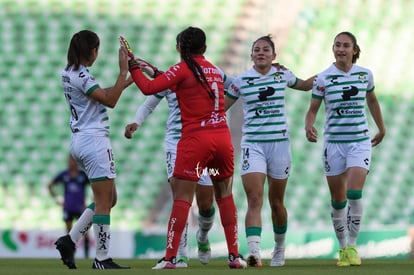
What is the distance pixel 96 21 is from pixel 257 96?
29.9ft

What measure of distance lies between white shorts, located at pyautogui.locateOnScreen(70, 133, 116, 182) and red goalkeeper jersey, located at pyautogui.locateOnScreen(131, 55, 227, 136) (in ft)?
2.14

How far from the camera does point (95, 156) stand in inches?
316

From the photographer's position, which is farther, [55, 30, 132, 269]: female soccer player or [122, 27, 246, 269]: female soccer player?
[55, 30, 132, 269]: female soccer player

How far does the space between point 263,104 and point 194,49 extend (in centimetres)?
160

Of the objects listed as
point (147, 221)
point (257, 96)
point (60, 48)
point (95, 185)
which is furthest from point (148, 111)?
point (60, 48)

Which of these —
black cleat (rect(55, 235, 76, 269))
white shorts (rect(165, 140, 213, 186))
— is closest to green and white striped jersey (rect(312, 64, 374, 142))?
white shorts (rect(165, 140, 213, 186))

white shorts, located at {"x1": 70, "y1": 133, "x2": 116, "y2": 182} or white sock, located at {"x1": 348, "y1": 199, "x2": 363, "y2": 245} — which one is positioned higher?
white shorts, located at {"x1": 70, "y1": 133, "x2": 116, "y2": 182}

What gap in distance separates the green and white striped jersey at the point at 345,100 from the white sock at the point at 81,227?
2479 mm

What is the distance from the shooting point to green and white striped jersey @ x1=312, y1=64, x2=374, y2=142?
30.6ft

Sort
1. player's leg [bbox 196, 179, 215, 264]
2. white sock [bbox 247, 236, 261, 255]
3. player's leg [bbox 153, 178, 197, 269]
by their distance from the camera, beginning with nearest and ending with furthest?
1. player's leg [bbox 153, 178, 197, 269]
2. white sock [bbox 247, 236, 261, 255]
3. player's leg [bbox 196, 179, 215, 264]

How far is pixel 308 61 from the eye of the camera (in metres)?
18.0

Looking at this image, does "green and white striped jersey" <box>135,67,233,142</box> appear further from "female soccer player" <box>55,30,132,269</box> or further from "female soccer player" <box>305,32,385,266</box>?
"female soccer player" <box>55,30,132,269</box>

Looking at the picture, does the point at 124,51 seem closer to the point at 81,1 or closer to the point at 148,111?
the point at 148,111

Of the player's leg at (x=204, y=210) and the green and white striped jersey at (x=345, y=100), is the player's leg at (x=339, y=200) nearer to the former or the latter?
the green and white striped jersey at (x=345, y=100)
